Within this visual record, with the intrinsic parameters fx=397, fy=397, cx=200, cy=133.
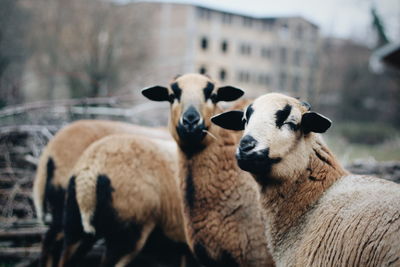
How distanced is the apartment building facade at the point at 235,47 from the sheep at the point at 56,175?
65.4ft

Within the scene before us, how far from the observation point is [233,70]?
46438 millimetres

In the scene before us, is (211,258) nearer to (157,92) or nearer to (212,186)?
(212,186)

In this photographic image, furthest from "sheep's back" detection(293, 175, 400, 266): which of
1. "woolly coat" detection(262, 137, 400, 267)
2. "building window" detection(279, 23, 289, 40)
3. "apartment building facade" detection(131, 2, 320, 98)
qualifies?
"building window" detection(279, 23, 289, 40)

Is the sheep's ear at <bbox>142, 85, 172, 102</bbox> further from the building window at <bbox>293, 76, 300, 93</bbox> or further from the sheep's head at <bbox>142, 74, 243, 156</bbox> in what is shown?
the building window at <bbox>293, 76, 300, 93</bbox>

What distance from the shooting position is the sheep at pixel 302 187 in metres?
2.67

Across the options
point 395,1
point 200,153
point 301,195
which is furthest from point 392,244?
point 395,1

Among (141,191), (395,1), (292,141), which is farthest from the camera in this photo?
(395,1)

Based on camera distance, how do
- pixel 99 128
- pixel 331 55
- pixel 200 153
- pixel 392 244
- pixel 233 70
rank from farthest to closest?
pixel 233 70, pixel 331 55, pixel 99 128, pixel 200 153, pixel 392 244

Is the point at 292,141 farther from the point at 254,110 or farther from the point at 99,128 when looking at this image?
the point at 99,128

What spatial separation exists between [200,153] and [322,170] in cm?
161

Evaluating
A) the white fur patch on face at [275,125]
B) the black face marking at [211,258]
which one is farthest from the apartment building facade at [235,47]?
the white fur patch on face at [275,125]

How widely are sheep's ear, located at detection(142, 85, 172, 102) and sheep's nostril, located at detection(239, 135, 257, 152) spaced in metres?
2.07

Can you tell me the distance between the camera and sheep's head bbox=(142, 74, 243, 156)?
422 cm

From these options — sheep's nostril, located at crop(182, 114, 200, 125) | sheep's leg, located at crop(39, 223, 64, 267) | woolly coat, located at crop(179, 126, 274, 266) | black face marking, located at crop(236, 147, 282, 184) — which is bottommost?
sheep's leg, located at crop(39, 223, 64, 267)
